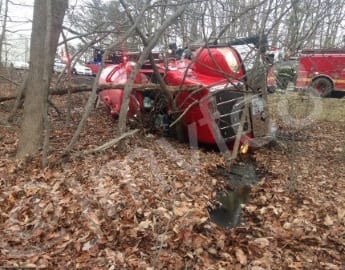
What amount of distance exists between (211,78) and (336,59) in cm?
927

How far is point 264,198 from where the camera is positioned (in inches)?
225

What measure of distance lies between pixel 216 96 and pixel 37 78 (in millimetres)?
3287

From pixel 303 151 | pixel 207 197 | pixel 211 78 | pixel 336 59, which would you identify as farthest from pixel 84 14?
pixel 336 59

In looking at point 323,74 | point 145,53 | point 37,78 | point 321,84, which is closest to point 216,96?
point 145,53

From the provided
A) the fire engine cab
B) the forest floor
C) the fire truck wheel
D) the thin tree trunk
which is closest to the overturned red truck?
the forest floor

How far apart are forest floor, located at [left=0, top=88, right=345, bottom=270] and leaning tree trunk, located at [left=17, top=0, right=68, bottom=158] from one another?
0.40 metres

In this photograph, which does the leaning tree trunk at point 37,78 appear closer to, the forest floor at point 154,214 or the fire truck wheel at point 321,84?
the forest floor at point 154,214

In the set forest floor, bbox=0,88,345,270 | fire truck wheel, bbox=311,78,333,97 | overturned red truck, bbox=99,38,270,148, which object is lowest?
forest floor, bbox=0,88,345,270

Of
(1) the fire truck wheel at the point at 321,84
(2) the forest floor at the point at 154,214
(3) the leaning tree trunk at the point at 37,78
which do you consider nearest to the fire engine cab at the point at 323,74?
(1) the fire truck wheel at the point at 321,84

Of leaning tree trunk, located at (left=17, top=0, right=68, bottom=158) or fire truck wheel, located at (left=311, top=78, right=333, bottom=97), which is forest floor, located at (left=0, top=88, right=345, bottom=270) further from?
fire truck wheel, located at (left=311, top=78, right=333, bottom=97)

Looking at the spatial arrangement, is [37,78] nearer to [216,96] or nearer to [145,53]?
[145,53]

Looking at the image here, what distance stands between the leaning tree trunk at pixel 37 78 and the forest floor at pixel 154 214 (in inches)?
15.6

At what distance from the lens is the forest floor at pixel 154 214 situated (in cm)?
374

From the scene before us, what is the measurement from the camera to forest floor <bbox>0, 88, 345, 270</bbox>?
3.74 meters
